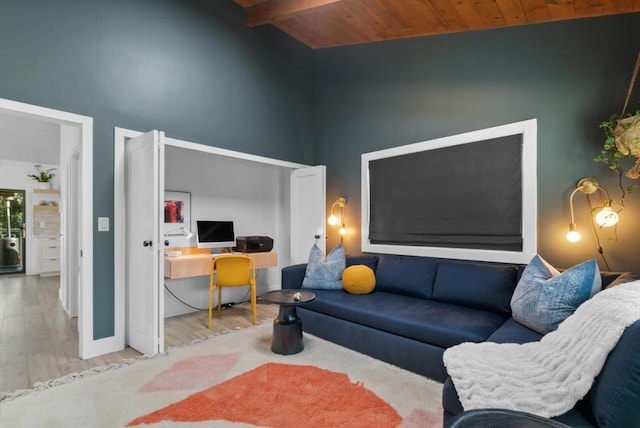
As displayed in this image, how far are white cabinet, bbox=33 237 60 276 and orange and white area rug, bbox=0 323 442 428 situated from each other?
6.11 m

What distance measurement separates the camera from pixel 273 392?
6.85ft

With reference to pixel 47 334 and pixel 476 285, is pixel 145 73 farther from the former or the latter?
pixel 476 285

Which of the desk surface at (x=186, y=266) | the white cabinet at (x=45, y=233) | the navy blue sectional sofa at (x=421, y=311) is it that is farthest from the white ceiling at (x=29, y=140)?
the navy blue sectional sofa at (x=421, y=311)

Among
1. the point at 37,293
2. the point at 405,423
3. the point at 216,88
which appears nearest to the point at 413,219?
the point at 405,423

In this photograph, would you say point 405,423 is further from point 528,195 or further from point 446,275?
point 528,195

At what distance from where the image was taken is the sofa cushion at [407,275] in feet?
9.95

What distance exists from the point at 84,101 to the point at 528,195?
388cm

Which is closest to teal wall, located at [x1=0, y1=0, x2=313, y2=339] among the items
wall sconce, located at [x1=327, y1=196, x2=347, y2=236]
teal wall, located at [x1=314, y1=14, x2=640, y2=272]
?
wall sconce, located at [x1=327, y1=196, x2=347, y2=236]

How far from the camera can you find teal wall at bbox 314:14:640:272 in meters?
2.37

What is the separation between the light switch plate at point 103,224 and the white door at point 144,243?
0.17 m

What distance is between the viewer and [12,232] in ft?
23.0

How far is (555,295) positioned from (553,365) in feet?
2.46

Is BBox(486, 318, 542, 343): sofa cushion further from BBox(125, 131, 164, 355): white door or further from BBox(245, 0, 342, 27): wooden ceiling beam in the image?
BBox(245, 0, 342, 27): wooden ceiling beam

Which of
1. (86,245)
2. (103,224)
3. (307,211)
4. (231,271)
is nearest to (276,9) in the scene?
(307,211)
